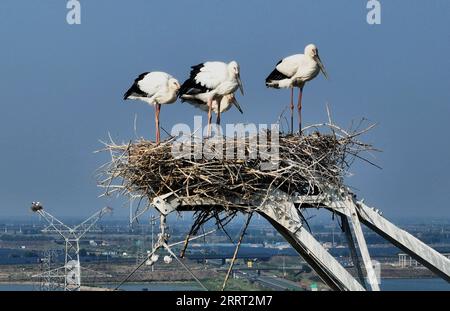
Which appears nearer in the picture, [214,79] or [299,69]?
[214,79]

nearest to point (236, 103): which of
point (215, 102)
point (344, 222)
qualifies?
point (215, 102)

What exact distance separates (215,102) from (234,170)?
2965mm

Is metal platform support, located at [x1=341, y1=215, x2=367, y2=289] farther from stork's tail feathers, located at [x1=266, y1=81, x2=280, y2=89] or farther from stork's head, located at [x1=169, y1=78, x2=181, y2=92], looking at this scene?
stork's head, located at [x1=169, y1=78, x2=181, y2=92]

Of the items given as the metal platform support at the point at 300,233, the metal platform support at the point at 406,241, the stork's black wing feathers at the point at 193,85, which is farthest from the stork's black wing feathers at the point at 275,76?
Answer: the metal platform support at the point at 300,233

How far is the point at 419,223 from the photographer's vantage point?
6316cm

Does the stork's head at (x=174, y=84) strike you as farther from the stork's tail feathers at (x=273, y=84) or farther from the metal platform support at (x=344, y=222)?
the metal platform support at (x=344, y=222)

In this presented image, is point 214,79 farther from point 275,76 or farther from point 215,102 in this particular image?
point 275,76

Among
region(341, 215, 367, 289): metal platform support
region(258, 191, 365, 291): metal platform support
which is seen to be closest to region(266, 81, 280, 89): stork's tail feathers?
region(341, 215, 367, 289): metal platform support

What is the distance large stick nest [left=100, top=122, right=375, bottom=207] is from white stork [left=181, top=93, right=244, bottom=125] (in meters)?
2.03

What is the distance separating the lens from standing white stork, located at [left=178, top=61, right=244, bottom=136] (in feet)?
44.9
